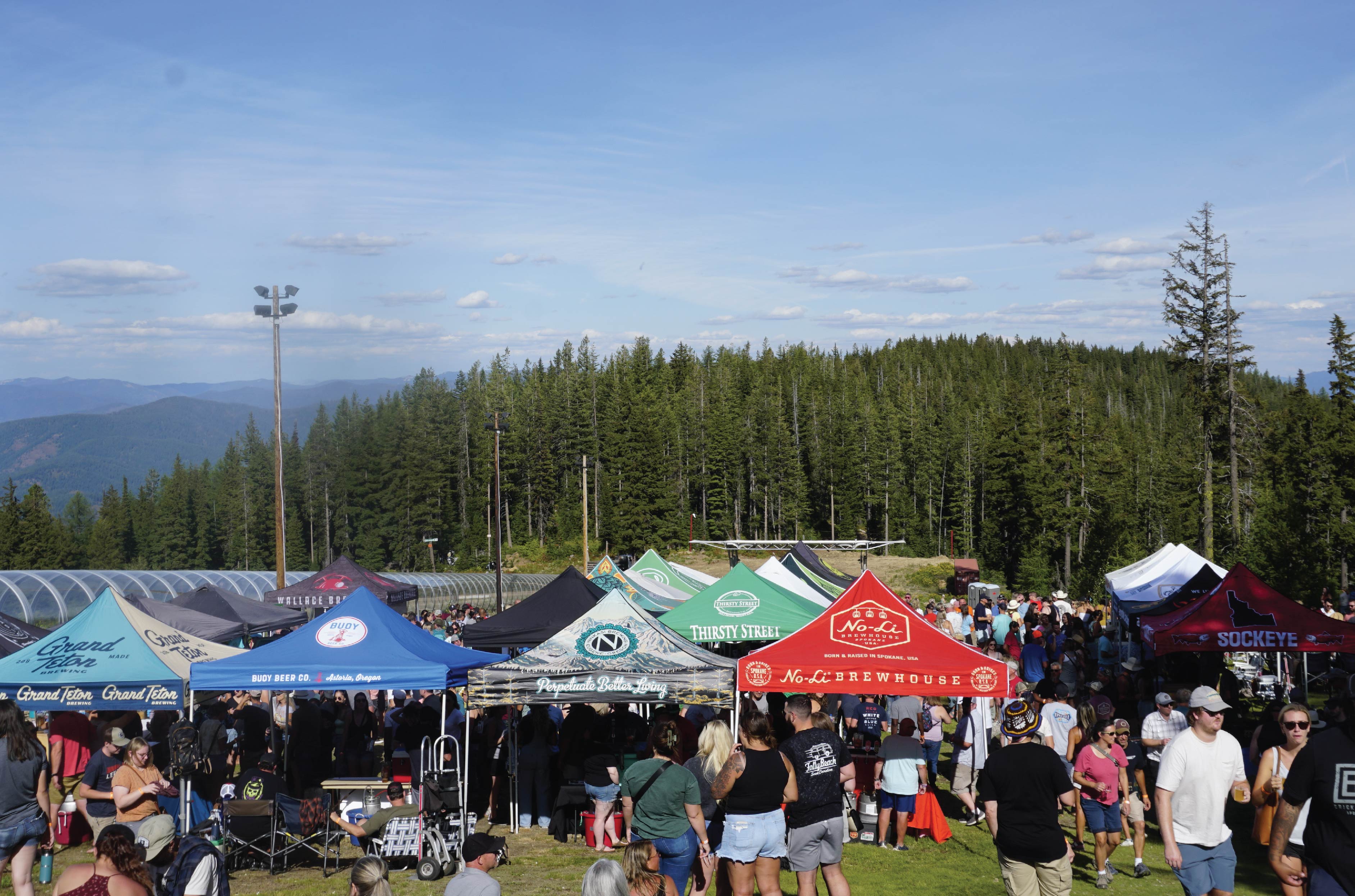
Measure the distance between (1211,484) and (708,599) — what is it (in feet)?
117

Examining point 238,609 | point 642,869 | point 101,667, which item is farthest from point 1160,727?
point 238,609

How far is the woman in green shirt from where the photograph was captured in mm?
6855

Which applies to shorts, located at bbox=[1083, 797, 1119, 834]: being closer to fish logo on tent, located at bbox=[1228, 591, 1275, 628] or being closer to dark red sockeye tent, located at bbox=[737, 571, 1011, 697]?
dark red sockeye tent, located at bbox=[737, 571, 1011, 697]

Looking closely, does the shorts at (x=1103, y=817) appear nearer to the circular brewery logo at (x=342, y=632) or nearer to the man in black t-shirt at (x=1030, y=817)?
the man in black t-shirt at (x=1030, y=817)

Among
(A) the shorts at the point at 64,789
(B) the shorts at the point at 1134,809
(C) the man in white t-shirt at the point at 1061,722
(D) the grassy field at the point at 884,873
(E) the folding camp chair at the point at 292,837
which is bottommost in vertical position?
(A) the shorts at the point at 64,789

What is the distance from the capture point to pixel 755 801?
6.62m

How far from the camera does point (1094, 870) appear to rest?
974 centimetres

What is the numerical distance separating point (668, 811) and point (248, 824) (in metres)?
5.09

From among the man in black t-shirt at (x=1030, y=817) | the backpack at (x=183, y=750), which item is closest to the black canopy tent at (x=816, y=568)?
the backpack at (x=183, y=750)

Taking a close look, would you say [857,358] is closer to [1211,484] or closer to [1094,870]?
[1211,484]

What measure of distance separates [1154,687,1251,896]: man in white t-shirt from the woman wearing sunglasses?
0.27 metres

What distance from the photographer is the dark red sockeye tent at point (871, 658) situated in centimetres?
1085

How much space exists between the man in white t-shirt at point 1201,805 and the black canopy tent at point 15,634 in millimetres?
13615

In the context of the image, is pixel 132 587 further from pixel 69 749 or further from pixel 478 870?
pixel 478 870
